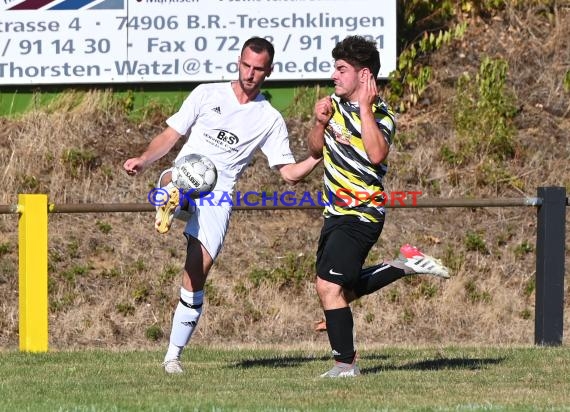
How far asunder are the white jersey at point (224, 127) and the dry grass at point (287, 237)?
12.1 feet

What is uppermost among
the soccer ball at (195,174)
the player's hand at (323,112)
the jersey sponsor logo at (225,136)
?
the player's hand at (323,112)

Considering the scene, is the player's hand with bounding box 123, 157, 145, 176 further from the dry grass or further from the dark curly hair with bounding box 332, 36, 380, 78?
the dry grass

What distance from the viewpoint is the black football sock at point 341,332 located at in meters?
7.79

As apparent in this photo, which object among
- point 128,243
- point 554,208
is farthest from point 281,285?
point 554,208

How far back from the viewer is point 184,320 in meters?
8.34

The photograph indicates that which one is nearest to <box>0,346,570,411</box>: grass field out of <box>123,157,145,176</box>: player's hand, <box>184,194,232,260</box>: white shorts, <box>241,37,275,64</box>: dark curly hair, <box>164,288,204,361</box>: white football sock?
<box>164,288,204,361</box>: white football sock

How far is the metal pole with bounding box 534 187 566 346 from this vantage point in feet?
33.9

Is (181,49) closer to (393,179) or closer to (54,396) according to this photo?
(393,179)

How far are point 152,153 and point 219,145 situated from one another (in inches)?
16.9

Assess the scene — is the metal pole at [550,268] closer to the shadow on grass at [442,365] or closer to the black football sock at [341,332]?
the shadow on grass at [442,365]

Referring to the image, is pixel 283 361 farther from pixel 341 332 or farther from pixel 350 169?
pixel 350 169

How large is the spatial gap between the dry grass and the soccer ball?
12.9ft

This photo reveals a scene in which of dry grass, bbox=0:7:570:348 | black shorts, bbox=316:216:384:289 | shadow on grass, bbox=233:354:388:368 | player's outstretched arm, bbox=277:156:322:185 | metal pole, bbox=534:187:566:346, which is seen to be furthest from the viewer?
dry grass, bbox=0:7:570:348

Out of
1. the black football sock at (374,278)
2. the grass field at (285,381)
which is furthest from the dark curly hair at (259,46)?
the grass field at (285,381)
